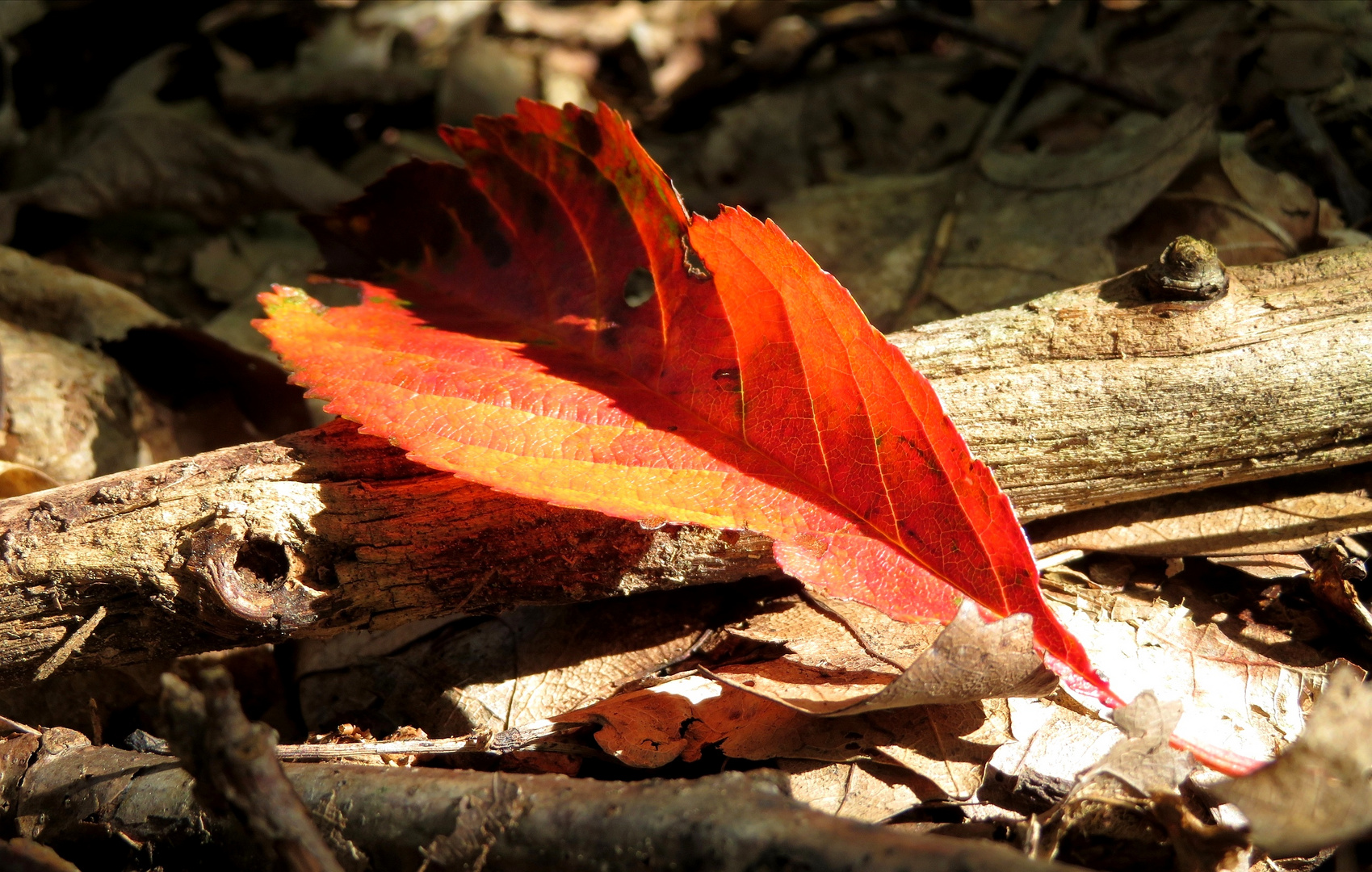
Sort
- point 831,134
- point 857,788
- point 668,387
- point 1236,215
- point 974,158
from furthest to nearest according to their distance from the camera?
1. point 831,134
2. point 974,158
3. point 1236,215
4. point 668,387
5. point 857,788

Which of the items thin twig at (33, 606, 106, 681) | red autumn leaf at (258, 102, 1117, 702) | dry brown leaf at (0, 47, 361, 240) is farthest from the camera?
dry brown leaf at (0, 47, 361, 240)

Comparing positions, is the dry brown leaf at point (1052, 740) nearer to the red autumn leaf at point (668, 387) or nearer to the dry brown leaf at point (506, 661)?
the red autumn leaf at point (668, 387)

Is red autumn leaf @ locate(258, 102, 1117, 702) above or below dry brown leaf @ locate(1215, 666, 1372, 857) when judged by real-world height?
above

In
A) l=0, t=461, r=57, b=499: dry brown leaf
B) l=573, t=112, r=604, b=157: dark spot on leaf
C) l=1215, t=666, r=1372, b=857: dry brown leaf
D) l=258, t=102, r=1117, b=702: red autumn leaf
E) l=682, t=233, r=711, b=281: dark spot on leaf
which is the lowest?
l=0, t=461, r=57, b=499: dry brown leaf

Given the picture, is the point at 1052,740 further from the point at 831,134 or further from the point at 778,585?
the point at 831,134

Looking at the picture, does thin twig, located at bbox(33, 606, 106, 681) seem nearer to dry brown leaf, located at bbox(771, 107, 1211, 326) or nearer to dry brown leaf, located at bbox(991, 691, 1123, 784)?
dry brown leaf, located at bbox(991, 691, 1123, 784)

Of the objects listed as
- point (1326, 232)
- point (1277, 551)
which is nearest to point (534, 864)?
point (1277, 551)

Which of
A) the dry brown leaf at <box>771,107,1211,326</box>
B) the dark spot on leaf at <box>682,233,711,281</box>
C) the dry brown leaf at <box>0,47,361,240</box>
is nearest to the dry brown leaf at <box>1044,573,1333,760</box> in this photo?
the dark spot on leaf at <box>682,233,711,281</box>

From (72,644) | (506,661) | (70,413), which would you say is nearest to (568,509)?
→ (506,661)

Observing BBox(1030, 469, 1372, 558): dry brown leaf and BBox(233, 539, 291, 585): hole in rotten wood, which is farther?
BBox(1030, 469, 1372, 558): dry brown leaf
